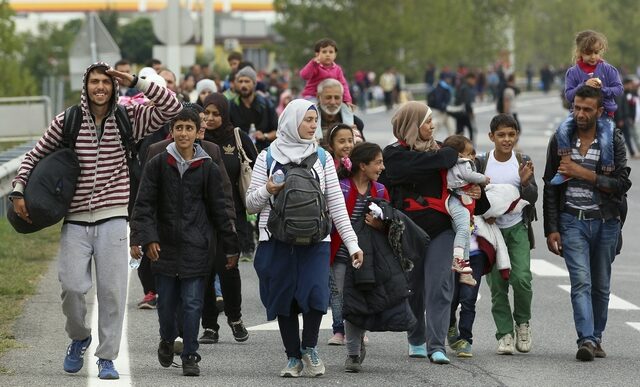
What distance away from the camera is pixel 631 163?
33625 mm

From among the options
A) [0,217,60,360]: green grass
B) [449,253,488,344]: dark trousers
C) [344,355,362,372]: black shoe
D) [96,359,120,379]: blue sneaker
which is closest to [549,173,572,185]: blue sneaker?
[449,253,488,344]: dark trousers

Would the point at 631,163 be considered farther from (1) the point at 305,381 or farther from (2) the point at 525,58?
(2) the point at 525,58

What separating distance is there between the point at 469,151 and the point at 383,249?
1103 millimetres

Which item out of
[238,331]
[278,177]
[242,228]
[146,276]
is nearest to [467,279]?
[238,331]

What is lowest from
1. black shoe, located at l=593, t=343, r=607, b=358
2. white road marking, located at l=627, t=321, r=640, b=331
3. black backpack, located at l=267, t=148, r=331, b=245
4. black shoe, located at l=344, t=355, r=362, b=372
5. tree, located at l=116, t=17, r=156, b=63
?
tree, located at l=116, t=17, r=156, b=63

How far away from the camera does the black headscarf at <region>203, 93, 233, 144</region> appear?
11.9 meters

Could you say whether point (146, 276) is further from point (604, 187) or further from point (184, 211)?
A: point (604, 187)

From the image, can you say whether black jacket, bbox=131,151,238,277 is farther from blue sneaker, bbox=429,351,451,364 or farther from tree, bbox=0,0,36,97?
tree, bbox=0,0,36,97

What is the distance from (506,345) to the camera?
10758 mm

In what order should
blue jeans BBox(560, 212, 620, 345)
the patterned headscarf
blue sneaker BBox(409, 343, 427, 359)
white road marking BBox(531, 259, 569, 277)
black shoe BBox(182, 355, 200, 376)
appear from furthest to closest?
white road marking BBox(531, 259, 569, 277)
blue jeans BBox(560, 212, 620, 345)
blue sneaker BBox(409, 343, 427, 359)
the patterned headscarf
black shoe BBox(182, 355, 200, 376)

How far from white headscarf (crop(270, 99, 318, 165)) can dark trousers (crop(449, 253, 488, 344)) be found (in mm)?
1656

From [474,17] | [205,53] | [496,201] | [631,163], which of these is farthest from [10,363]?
[474,17]

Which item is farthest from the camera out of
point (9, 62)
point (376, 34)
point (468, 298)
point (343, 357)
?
point (376, 34)

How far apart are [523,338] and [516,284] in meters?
0.34
